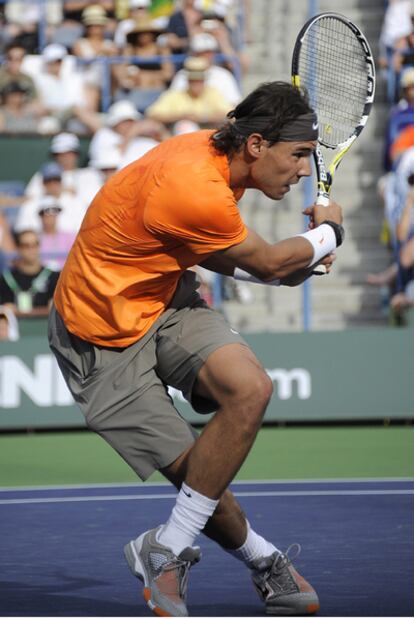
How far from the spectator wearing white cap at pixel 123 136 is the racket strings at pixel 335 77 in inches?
274

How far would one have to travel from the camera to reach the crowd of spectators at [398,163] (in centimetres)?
1235

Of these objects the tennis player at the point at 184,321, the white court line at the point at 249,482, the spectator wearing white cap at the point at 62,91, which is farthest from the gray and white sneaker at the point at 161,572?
the spectator wearing white cap at the point at 62,91

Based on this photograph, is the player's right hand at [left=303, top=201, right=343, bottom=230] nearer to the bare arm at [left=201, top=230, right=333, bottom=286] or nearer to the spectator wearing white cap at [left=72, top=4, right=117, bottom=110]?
the bare arm at [left=201, top=230, right=333, bottom=286]

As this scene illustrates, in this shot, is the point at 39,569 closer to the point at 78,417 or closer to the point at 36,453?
the point at 36,453

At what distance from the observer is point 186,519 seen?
16.0 ft

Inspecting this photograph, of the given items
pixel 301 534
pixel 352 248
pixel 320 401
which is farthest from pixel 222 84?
pixel 301 534

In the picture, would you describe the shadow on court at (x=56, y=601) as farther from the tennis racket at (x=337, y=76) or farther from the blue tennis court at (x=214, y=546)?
the tennis racket at (x=337, y=76)

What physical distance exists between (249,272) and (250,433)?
59 cm

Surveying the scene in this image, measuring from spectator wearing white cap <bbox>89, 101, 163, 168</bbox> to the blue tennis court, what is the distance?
5.49 m

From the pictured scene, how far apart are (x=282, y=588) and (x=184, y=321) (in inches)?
41.9

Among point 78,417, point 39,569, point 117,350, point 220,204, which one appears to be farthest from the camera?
point 78,417

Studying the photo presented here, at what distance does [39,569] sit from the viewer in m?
5.77

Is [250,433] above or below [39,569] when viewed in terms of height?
above

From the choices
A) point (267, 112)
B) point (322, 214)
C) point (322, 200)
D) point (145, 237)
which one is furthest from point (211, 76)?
point (145, 237)
